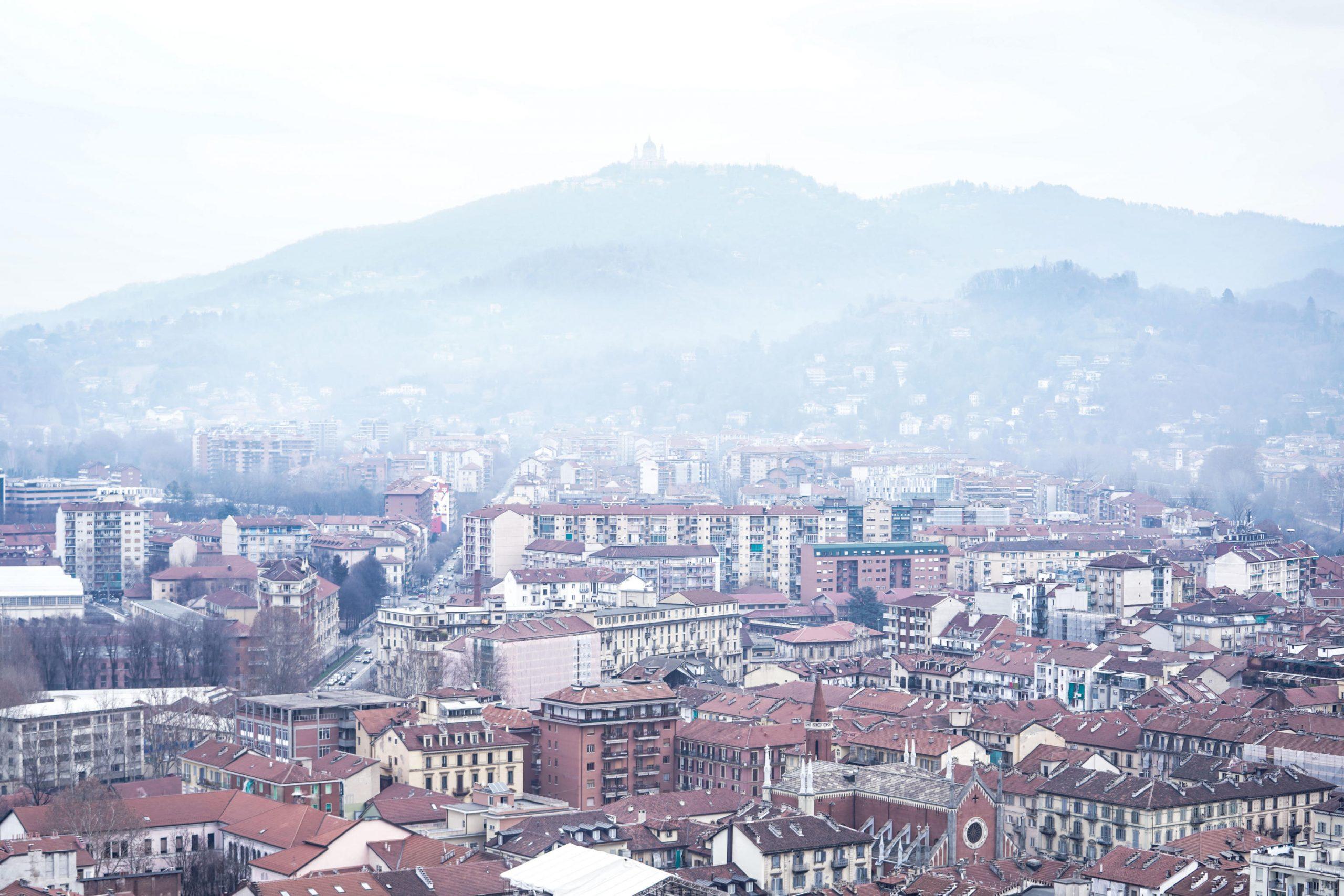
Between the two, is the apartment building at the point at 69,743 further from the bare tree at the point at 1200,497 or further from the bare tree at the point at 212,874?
the bare tree at the point at 1200,497

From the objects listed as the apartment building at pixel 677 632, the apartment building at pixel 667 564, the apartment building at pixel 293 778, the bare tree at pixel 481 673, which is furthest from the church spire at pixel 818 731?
the apartment building at pixel 667 564

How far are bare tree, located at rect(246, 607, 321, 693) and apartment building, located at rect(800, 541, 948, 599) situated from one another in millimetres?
14795

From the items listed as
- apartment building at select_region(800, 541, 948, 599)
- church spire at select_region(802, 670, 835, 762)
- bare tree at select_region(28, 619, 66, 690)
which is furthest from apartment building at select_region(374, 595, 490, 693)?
apartment building at select_region(800, 541, 948, 599)

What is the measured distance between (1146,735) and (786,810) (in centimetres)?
675

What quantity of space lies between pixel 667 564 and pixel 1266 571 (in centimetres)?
1393

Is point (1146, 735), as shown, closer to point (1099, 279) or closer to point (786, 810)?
point (786, 810)

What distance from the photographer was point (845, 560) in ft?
163

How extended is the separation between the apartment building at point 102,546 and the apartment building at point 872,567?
17.1 m

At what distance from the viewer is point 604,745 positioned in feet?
87.7

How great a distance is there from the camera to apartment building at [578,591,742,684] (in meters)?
36.5

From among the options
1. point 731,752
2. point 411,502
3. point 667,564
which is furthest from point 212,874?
point 411,502

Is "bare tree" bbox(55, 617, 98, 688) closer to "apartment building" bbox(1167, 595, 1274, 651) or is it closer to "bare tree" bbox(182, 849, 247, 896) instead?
"bare tree" bbox(182, 849, 247, 896)

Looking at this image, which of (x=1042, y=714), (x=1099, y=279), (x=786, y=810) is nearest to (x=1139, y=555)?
(x=1042, y=714)

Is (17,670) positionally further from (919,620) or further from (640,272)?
(640,272)
